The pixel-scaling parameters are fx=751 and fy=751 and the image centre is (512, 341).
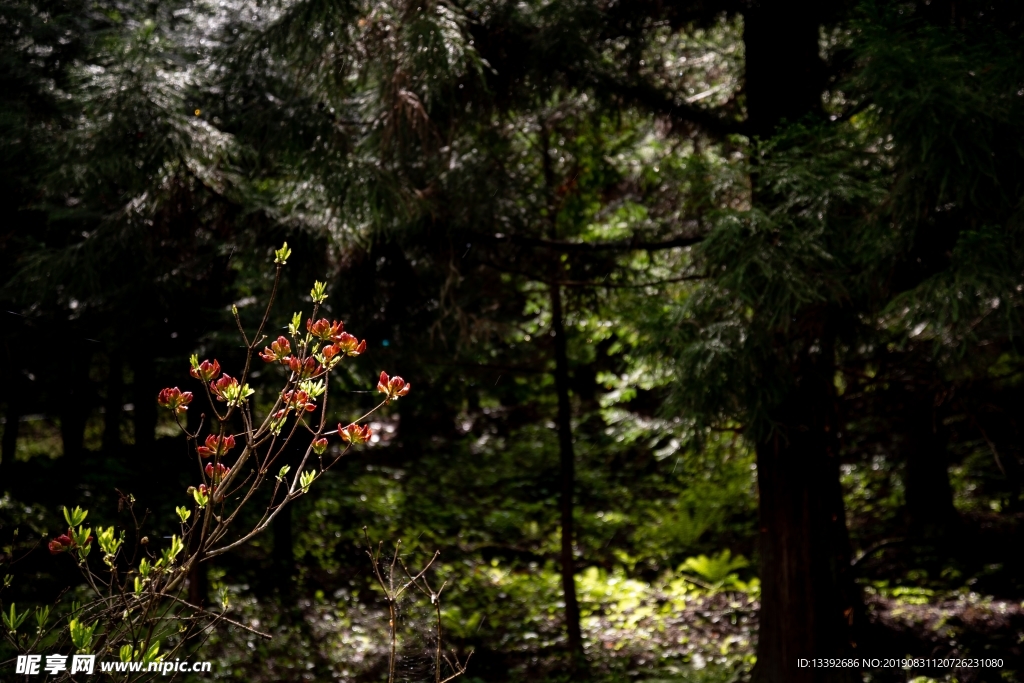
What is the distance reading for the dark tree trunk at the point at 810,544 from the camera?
17.5 feet

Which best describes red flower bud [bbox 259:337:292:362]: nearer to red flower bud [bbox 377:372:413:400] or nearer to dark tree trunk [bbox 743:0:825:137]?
red flower bud [bbox 377:372:413:400]

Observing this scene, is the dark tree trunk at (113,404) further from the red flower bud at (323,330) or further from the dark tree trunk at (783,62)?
the dark tree trunk at (783,62)

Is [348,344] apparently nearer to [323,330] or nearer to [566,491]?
[323,330]

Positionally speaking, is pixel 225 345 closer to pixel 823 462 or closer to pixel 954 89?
pixel 823 462

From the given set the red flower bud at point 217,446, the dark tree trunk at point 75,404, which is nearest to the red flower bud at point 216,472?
the red flower bud at point 217,446

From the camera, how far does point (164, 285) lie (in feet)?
20.7

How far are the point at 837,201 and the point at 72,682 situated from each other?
4142 mm

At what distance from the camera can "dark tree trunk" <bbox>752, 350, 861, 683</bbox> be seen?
5320 millimetres

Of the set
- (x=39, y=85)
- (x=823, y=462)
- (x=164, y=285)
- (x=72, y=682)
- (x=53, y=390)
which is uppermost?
(x=39, y=85)

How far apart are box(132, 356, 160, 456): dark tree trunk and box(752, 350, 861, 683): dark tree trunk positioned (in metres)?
5.43

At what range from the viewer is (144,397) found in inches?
286

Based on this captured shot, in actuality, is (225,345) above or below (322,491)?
above

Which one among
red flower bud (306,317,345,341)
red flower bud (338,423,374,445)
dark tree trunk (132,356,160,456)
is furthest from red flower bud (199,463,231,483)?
dark tree trunk (132,356,160,456)

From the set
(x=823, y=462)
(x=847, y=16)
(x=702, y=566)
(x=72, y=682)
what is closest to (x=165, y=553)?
(x=72, y=682)
